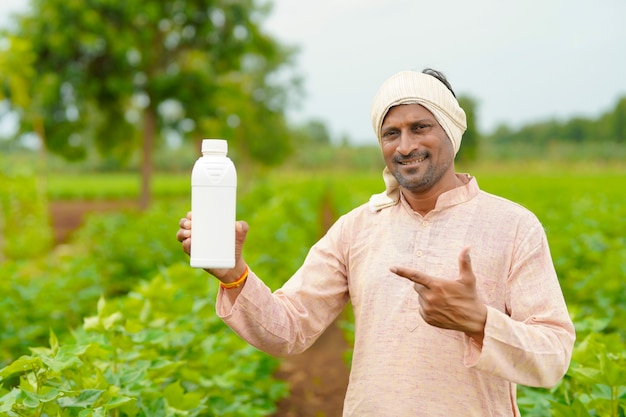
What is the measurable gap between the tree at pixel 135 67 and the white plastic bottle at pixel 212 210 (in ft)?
50.4

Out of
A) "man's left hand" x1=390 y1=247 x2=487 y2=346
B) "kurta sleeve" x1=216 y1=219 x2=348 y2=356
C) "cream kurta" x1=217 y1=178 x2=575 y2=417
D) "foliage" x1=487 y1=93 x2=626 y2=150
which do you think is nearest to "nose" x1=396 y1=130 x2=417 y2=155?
"cream kurta" x1=217 y1=178 x2=575 y2=417

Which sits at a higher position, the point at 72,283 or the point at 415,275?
the point at 415,275

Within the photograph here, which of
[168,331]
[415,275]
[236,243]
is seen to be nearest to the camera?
[415,275]

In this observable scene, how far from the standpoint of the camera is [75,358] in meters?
2.22

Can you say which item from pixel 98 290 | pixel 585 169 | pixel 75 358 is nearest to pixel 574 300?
pixel 98 290

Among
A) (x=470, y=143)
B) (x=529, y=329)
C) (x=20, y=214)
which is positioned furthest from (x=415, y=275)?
(x=470, y=143)

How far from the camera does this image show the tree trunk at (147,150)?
18000 millimetres

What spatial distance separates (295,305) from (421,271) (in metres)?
0.46

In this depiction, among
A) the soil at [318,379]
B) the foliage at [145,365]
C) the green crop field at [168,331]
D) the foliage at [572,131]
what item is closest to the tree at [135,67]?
the green crop field at [168,331]

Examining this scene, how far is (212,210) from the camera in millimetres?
1942

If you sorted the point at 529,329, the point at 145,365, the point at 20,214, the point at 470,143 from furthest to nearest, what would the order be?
the point at 470,143 → the point at 20,214 → the point at 145,365 → the point at 529,329

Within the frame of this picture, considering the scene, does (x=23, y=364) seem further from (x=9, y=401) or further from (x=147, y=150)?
(x=147, y=150)

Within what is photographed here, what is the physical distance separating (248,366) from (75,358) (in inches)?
75.6

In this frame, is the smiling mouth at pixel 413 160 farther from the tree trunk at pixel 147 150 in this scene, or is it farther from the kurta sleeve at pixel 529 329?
the tree trunk at pixel 147 150
